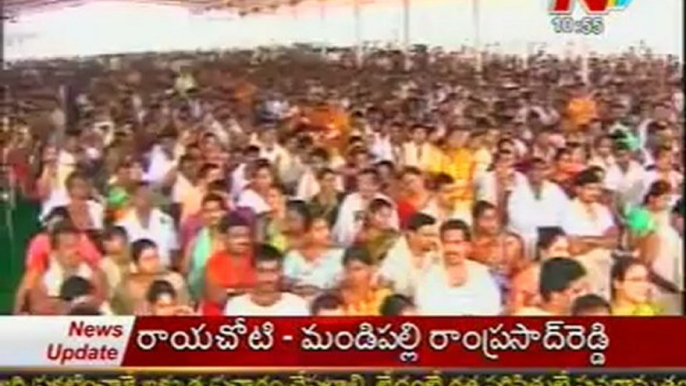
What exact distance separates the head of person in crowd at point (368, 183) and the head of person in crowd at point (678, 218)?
0.73 metres

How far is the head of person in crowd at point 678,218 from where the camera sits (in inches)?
109

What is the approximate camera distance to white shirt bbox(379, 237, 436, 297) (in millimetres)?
2789

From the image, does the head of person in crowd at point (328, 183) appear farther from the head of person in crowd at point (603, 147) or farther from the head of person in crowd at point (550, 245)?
the head of person in crowd at point (603, 147)

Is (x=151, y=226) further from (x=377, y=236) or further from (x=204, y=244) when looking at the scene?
(x=377, y=236)

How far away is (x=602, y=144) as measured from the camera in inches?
110

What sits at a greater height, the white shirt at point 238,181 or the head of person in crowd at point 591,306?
the white shirt at point 238,181

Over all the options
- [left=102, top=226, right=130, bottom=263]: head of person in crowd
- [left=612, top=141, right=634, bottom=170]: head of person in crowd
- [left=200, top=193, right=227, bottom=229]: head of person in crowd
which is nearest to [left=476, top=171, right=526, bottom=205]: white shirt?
[left=612, top=141, right=634, bottom=170]: head of person in crowd

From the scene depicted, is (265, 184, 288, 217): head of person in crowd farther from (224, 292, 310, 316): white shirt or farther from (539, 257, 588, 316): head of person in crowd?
(539, 257, 588, 316): head of person in crowd

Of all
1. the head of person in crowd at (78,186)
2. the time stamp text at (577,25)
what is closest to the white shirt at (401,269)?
the time stamp text at (577,25)

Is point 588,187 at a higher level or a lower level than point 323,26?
lower

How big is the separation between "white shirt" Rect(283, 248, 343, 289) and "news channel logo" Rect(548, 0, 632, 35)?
781 millimetres

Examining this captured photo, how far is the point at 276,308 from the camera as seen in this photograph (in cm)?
279

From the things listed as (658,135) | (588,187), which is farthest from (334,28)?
(658,135)

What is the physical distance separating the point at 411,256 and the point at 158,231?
0.63 m
